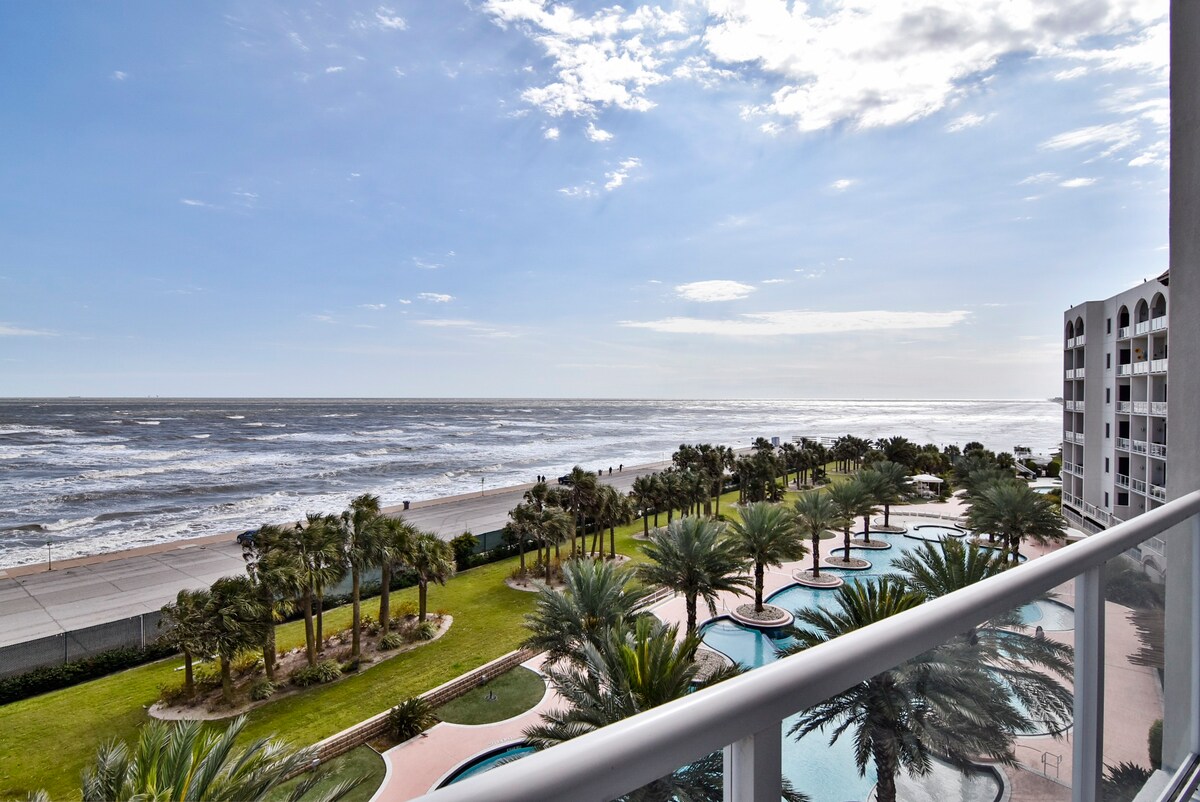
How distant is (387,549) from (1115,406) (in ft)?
108

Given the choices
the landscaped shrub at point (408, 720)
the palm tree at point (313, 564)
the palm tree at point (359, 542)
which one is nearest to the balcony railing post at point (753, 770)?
the landscaped shrub at point (408, 720)

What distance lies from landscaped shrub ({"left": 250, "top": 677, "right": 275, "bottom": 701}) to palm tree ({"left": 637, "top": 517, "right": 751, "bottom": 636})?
11210 mm

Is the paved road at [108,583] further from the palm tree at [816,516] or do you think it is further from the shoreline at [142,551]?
the palm tree at [816,516]

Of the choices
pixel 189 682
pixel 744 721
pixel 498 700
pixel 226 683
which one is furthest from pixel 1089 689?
pixel 189 682

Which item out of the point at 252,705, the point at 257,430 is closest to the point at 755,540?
the point at 252,705

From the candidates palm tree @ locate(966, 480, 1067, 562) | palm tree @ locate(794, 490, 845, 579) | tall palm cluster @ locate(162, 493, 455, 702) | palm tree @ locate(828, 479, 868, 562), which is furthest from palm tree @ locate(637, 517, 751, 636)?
palm tree @ locate(966, 480, 1067, 562)

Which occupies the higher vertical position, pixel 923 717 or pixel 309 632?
pixel 923 717

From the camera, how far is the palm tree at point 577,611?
1502 cm

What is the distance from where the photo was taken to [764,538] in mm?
22125

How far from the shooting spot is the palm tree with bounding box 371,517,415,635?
20.5m

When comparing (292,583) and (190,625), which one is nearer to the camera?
(190,625)

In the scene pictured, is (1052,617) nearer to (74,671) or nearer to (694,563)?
(694,563)

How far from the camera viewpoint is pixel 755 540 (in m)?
22.2

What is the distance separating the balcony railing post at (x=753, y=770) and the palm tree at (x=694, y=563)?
18763mm
